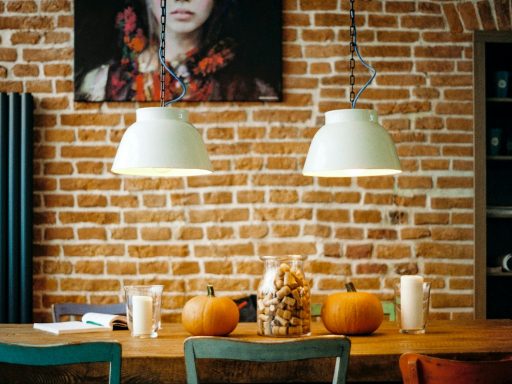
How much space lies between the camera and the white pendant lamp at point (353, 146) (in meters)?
2.22

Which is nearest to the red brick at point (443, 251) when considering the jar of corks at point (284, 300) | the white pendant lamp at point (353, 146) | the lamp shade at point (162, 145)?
the white pendant lamp at point (353, 146)

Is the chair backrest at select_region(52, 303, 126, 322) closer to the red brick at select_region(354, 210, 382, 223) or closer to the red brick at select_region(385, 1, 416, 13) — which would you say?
the red brick at select_region(354, 210, 382, 223)

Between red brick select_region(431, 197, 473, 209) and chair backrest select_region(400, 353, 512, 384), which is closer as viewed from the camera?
chair backrest select_region(400, 353, 512, 384)

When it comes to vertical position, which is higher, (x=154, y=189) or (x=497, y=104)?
(x=497, y=104)

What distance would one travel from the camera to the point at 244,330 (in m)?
2.47

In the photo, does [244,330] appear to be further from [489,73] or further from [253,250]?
[489,73]

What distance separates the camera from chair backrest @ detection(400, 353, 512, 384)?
166cm

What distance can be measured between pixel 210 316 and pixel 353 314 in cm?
48

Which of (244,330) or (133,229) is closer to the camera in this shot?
(244,330)

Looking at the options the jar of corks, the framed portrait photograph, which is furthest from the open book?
the framed portrait photograph

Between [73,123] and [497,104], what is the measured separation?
231 centimetres

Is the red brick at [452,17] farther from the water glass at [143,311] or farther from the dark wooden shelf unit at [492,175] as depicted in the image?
the water glass at [143,311]

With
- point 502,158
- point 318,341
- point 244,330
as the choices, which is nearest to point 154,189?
point 244,330

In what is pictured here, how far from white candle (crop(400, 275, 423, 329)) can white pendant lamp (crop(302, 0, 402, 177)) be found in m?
0.39
